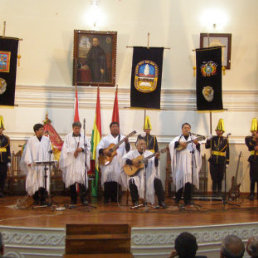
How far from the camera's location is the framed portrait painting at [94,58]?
11828 mm

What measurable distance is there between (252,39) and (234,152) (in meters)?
3.22

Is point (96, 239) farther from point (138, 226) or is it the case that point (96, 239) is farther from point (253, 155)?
point (253, 155)

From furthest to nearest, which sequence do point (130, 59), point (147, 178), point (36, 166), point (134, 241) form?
point (130, 59) < point (36, 166) < point (147, 178) < point (134, 241)

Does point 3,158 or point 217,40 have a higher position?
point 217,40

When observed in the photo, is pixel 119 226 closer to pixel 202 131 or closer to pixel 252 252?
pixel 252 252

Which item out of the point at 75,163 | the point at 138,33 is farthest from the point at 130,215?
the point at 138,33

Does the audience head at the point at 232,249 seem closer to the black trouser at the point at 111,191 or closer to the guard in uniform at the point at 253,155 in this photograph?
the black trouser at the point at 111,191

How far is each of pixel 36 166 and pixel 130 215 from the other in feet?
8.43

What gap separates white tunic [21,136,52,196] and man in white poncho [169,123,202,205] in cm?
280

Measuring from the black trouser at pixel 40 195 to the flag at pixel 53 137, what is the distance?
1.66 meters

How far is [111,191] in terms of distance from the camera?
995cm

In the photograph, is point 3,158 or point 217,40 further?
point 217,40

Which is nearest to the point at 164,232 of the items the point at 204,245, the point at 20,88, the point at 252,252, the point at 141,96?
the point at 204,245

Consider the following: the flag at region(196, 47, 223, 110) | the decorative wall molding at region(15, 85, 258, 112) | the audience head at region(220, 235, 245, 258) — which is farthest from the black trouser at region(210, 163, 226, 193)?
the audience head at region(220, 235, 245, 258)
